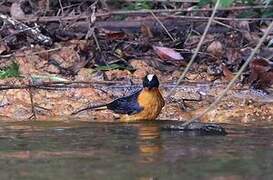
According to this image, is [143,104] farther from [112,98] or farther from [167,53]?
[167,53]

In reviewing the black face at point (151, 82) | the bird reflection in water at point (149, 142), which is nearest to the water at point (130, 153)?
the bird reflection in water at point (149, 142)

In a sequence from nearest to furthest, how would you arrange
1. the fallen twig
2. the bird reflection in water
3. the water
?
Answer: the water → the bird reflection in water → the fallen twig

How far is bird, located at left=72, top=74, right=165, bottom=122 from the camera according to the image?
23.3 feet

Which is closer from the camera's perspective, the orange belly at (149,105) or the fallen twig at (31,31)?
the orange belly at (149,105)

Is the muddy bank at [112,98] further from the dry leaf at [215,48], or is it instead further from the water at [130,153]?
the dry leaf at [215,48]

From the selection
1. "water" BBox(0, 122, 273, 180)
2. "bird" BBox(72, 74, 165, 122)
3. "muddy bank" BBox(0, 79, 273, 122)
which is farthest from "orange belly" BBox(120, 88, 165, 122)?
"water" BBox(0, 122, 273, 180)

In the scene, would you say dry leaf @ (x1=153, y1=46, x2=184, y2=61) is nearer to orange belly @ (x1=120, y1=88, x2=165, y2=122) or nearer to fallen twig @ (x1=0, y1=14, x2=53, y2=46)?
fallen twig @ (x1=0, y1=14, x2=53, y2=46)

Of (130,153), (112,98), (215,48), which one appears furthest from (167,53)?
(130,153)

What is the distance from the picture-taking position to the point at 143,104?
23.4 ft

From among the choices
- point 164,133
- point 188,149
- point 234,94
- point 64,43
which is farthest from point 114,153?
point 64,43

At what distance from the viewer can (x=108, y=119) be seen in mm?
7258

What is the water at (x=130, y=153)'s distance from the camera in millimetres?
4508

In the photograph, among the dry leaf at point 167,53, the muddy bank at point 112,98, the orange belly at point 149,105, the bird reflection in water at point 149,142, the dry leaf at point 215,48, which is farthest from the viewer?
the dry leaf at point 215,48

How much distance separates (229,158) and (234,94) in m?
2.73
